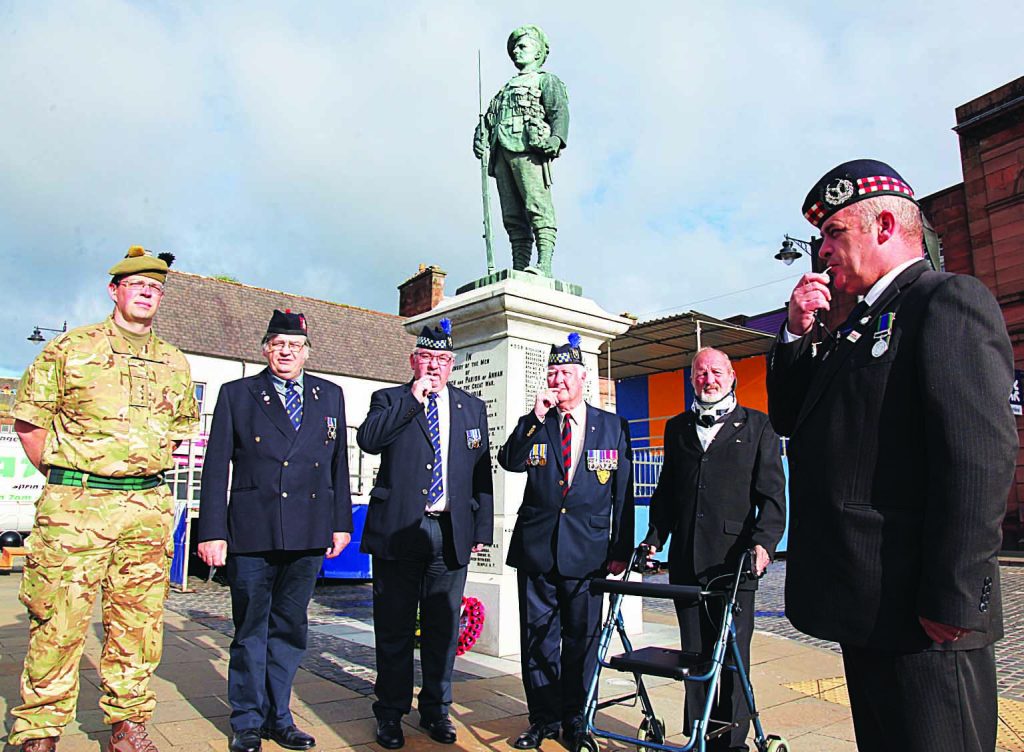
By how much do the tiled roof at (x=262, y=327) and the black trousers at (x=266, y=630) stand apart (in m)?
17.5

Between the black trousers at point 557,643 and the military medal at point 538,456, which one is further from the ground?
the military medal at point 538,456

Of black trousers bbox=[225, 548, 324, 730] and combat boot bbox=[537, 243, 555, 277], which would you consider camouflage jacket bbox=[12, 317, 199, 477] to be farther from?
combat boot bbox=[537, 243, 555, 277]

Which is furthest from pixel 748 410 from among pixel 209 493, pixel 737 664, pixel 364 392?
pixel 364 392

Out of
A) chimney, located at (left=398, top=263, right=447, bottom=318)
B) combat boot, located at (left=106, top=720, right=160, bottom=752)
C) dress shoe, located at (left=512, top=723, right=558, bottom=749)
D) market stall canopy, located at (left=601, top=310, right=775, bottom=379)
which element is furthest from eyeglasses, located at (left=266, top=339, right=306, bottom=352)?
chimney, located at (left=398, top=263, right=447, bottom=318)

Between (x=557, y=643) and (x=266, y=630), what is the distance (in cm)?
144

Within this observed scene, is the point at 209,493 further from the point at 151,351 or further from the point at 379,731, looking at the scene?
the point at 379,731

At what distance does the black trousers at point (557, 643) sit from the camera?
364 cm

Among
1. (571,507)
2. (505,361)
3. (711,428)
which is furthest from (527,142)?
(571,507)

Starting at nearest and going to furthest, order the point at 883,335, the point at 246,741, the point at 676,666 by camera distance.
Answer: the point at 883,335, the point at 676,666, the point at 246,741

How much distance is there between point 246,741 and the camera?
131 inches

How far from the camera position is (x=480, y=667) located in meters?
4.99

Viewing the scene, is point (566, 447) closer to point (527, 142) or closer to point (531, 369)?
point (531, 369)

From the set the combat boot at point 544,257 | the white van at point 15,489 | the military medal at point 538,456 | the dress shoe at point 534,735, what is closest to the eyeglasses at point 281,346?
the military medal at point 538,456

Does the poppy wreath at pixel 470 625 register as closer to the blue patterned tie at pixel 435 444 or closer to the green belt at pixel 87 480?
the blue patterned tie at pixel 435 444
